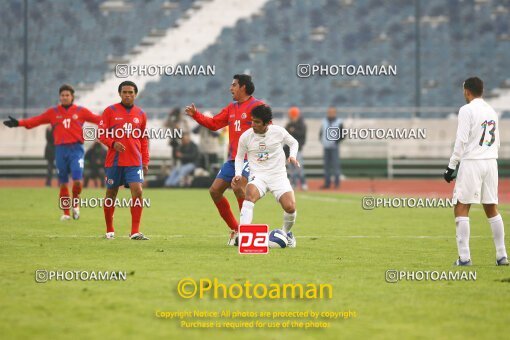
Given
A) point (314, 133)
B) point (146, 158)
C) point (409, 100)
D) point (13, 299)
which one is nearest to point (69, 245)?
point (146, 158)

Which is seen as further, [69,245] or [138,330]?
[69,245]

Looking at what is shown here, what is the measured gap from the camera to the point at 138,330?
717 centimetres

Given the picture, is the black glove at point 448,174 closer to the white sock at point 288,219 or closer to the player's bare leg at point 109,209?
the white sock at point 288,219

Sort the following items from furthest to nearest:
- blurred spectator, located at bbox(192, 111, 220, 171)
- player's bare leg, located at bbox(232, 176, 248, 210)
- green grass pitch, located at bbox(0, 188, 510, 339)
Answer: blurred spectator, located at bbox(192, 111, 220, 171)
player's bare leg, located at bbox(232, 176, 248, 210)
green grass pitch, located at bbox(0, 188, 510, 339)

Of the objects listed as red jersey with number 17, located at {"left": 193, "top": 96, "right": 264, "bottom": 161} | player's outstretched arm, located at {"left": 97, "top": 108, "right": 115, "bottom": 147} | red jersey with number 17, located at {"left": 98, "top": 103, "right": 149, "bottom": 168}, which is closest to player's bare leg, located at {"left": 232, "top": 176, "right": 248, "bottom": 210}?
red jersey with number 17, located at {"left": 193, "top": 96, "right": 264, "bottom": 161}

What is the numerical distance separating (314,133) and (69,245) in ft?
79.8

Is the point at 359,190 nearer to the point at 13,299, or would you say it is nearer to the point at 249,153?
the point at 249,153

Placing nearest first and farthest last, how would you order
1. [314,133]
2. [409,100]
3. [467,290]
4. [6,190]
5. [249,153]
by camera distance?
[467,290] < [249,153] < [6,190] < [314,133] < [409,100]

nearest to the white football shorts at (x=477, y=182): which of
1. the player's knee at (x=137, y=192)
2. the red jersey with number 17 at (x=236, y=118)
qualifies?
the red jersey with number 17 at (x=236, y=118)

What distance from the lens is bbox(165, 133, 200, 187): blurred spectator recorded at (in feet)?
95.5

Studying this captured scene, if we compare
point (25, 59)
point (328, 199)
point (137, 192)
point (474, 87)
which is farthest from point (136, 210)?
point (25, 59)

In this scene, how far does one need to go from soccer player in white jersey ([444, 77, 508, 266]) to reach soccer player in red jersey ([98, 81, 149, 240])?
4545 mm

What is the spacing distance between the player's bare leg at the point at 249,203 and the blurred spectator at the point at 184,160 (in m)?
16.6

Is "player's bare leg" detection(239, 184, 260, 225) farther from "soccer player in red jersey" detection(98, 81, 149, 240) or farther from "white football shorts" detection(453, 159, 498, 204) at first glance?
"white football shorts" detection(453, 159, 498, 204)
